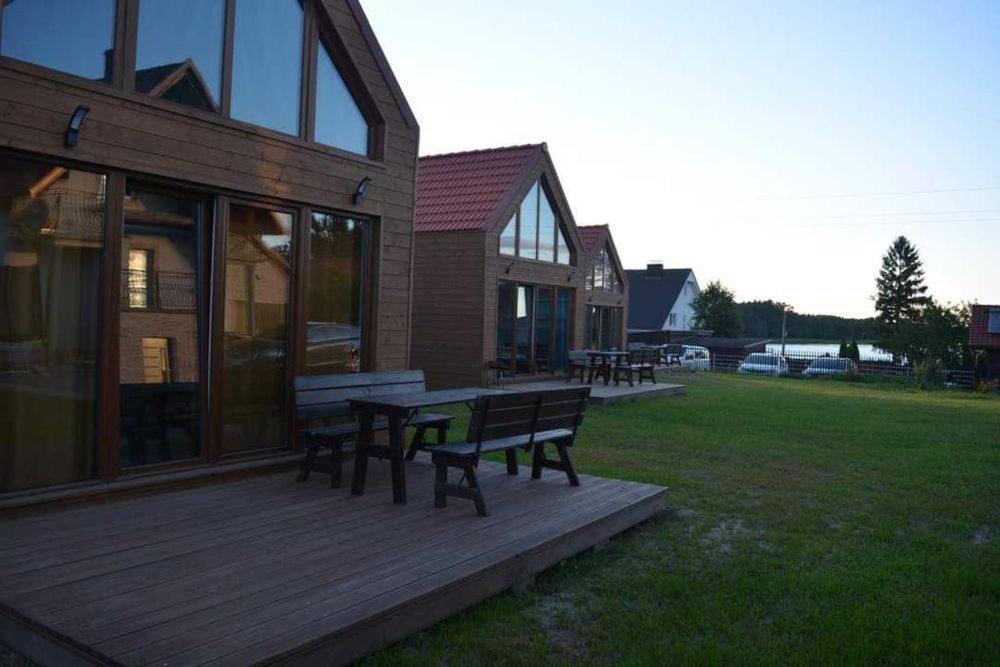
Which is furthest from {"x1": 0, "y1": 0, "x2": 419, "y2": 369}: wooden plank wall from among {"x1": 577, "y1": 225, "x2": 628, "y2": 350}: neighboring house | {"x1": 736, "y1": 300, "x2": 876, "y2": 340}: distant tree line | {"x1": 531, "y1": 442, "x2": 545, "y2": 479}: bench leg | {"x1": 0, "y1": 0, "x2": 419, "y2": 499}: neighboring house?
{"x1": 736, "y1": 300, "x2": 876, "y2": 340}: distant tree line

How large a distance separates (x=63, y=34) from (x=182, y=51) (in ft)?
3.20

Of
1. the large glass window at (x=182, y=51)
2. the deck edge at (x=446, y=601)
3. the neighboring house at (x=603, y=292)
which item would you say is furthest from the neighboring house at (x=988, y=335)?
the large glass window at (x=182, y=51)

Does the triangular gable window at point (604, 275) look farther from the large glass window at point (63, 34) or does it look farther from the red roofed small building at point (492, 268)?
the large glass window at point (63, 34)

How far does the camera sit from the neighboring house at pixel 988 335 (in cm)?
3569

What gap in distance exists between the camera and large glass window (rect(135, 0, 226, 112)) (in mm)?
5848

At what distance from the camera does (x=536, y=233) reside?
1825 cm

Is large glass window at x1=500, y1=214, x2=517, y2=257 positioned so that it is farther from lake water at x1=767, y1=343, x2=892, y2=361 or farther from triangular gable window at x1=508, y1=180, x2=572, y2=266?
lake water at x1=767, y1=343, x2=892, y2=361

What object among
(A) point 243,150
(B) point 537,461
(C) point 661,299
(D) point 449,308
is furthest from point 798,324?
(A) point 243,150

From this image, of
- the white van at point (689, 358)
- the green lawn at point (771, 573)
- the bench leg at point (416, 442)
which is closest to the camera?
the green lawn at point (771, 573)

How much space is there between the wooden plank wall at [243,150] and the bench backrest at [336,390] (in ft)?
1.84

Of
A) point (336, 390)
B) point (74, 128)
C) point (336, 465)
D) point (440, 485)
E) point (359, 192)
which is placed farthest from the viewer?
point (359, 192)

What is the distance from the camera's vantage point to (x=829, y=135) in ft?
60.9

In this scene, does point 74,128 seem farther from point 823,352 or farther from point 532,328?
point 823,352

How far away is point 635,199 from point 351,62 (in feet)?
79.2
